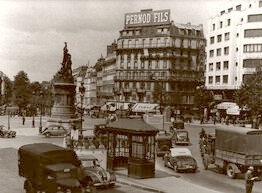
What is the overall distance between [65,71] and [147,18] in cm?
4573

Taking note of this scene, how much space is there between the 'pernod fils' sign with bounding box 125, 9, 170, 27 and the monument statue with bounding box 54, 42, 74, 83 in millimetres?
40667

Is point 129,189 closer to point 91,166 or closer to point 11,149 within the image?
point 91,166

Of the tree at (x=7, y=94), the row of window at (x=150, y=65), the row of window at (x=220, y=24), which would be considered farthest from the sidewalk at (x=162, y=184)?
the tree at (x=7, y=94)

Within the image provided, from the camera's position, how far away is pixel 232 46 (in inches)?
3135

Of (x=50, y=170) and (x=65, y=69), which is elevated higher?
(x=65, y=69)

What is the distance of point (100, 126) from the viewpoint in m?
45.4

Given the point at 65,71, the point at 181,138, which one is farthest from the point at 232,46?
the point at 181,138

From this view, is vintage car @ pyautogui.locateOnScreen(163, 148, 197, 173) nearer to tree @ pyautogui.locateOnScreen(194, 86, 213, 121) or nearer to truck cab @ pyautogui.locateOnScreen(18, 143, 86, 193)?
truck cab @ pyautogui.locateOnScreen(18, 143, 86, 193)

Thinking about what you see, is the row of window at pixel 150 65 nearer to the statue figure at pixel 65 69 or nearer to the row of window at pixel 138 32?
the row of window at pixel 138 32

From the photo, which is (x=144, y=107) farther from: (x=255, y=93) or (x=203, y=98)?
(x=255, y=93)

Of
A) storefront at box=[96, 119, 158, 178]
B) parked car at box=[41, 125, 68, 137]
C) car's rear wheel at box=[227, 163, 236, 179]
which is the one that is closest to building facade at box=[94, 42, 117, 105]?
parked car at box=[41, 125, 68, 137]

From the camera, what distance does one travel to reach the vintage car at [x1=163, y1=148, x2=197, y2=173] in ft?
93.1

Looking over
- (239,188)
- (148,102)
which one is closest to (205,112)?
(148,102)

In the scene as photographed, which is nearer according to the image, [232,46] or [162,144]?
[162,144]
